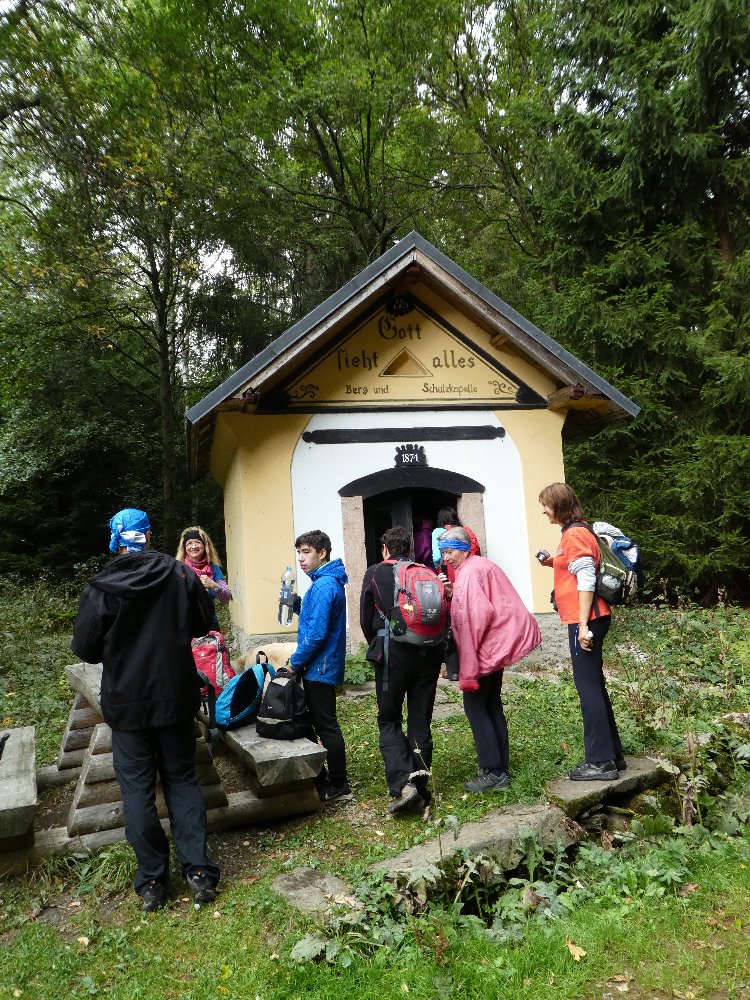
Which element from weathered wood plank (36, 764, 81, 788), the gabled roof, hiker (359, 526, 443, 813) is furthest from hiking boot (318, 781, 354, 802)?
the gabled roof

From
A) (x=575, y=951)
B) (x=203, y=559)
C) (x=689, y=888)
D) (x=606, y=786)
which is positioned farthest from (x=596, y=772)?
(x=203, y=559)

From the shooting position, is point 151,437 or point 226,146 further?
point 151,437

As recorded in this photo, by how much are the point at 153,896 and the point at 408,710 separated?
5.34ft

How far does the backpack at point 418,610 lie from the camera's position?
4023 millimetres

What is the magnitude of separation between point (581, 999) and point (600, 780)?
1607 millimetres

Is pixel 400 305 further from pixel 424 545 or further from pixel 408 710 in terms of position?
pixel 408 710

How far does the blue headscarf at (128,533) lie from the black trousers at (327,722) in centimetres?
142

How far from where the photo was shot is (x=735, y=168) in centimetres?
1113

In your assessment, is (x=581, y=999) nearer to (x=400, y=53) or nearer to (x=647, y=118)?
(x=647, y=118)

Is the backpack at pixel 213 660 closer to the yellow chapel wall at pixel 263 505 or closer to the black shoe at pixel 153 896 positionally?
the black shoe at pixel 153 896

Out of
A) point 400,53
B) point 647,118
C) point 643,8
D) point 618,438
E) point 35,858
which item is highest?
point 400,53

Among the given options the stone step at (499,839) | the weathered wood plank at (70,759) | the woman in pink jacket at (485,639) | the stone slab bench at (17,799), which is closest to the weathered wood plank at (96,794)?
the stone slab bench at (17,799)

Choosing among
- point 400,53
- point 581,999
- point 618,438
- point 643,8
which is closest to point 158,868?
point 581,999

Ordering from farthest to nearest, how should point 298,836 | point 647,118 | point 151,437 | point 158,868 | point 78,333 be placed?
point 151,437
point 78,333
point 647,118
point 298,836
point 158,868
